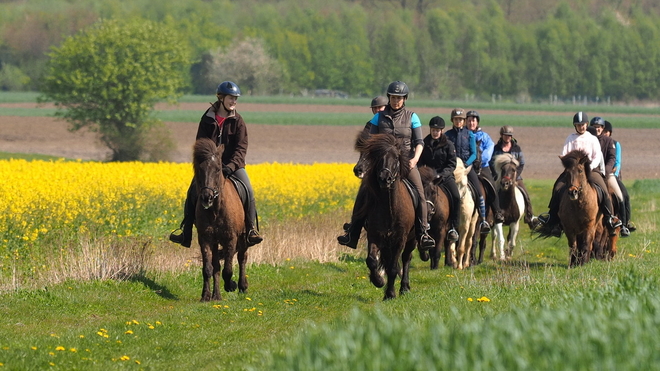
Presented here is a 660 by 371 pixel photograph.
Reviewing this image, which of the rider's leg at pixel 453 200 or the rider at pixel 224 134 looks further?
the rider's leg at pixel 453 200

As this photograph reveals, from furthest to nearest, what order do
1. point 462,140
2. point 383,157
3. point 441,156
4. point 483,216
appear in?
1. point 483,216
2. point 462,140
3. point 441,156
4. point 383,157

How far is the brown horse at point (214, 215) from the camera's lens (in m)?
12.3

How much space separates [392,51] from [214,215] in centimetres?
12125

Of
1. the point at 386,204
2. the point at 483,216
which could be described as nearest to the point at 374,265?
the point at 386,204

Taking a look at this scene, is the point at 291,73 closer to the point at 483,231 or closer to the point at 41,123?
the point at 41,123

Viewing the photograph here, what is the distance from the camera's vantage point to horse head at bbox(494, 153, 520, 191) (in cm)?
1850

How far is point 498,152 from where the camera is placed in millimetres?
19312

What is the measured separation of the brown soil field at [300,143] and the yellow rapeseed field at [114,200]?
71.9 ft

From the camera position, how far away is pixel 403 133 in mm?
12883

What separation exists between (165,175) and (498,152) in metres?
7.93

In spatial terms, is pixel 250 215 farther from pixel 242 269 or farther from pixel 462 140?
pixel 462 140

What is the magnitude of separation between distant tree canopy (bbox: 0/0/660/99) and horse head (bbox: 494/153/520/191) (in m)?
101

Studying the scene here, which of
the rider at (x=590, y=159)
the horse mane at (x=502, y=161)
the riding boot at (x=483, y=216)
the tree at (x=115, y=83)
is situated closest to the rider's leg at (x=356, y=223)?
the rider at (x=590, y=159)

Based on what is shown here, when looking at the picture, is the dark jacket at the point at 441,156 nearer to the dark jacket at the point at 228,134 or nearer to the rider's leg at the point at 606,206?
the rider's leg at the point at 606,206
